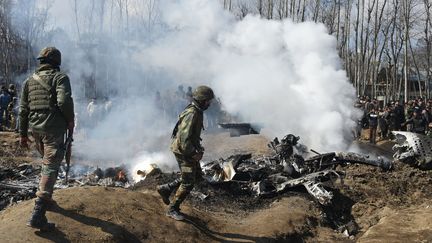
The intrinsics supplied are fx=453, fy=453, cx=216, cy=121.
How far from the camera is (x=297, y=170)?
9312 millimetres

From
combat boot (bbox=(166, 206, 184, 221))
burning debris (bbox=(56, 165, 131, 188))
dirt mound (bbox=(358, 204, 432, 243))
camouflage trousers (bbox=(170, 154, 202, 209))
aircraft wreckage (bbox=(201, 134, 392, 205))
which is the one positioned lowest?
burning debris (bbox=(56, 165, 131, 188))

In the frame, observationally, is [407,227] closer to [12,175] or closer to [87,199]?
[87,199]

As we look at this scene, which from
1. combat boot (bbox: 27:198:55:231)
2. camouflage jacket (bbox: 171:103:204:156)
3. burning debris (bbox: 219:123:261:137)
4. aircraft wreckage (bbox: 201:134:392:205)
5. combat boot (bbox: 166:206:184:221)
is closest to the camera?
combat boot (bbox: 27:198:55:231)

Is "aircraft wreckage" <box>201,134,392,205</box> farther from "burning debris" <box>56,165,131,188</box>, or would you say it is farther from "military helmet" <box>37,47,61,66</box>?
"military helmet" <box>37,47,61,66</box>

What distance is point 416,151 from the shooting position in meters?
10.1

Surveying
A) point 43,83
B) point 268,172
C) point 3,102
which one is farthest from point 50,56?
point 3,102

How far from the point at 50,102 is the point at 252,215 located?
3.86 metres

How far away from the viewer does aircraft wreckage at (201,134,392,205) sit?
27.5 feet

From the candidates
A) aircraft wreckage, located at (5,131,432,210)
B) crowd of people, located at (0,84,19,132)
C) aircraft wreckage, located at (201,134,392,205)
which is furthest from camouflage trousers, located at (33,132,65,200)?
crowd of people, located at (0,84,19,132)

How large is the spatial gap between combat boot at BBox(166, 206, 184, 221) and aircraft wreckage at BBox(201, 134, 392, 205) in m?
2.52

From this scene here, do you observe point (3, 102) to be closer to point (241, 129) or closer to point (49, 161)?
point (241, 129)

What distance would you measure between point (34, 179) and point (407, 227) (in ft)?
22.9

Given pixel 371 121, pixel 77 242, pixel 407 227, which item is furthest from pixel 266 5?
pixel 77 242

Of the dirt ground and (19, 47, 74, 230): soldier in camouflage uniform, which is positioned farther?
the dirt ground
